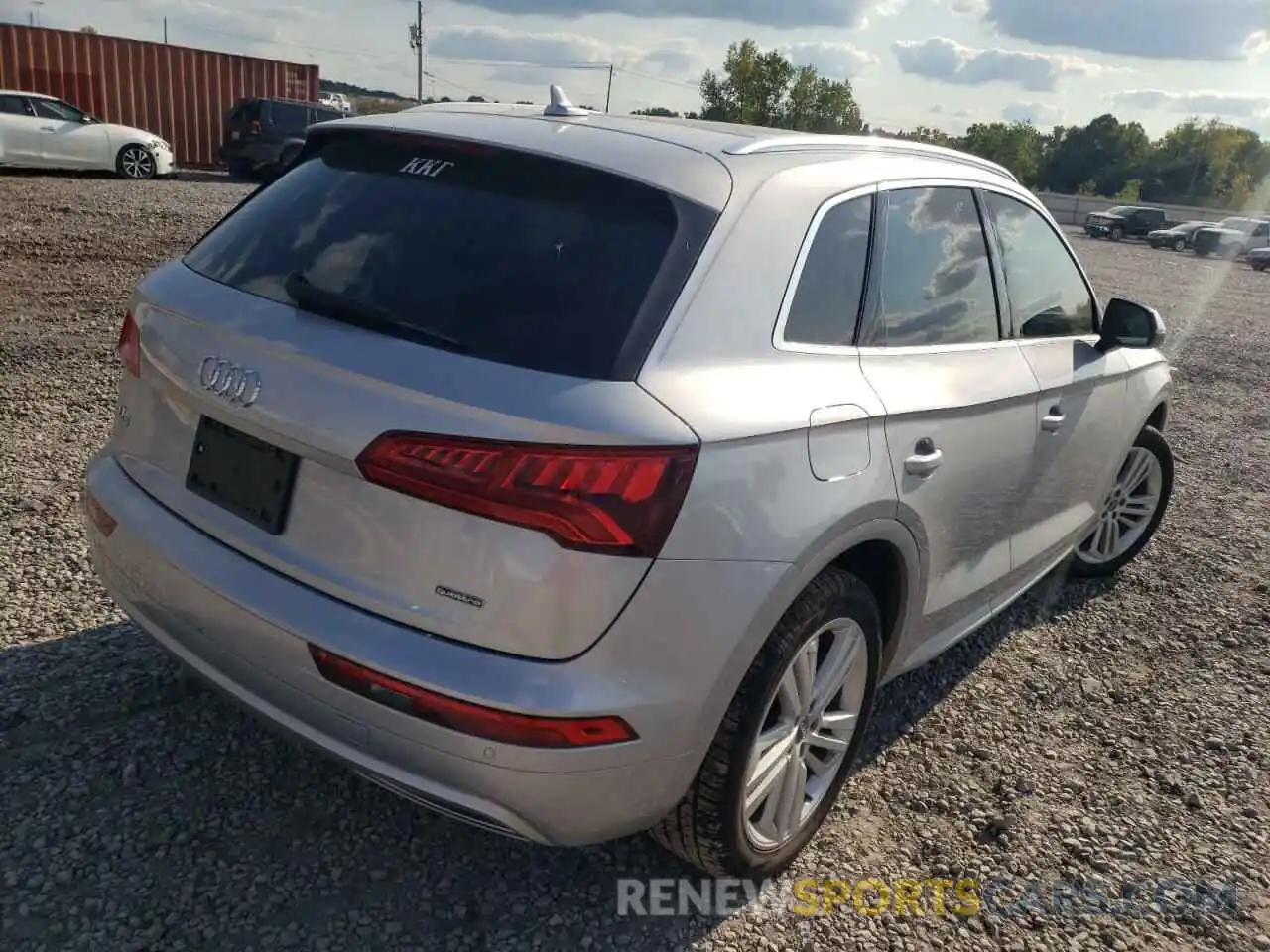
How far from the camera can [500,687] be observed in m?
1.90

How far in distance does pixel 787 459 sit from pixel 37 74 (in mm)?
25069

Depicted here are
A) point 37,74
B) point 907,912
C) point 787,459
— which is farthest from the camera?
point 37,74

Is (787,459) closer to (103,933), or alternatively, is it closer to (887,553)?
(887,553)

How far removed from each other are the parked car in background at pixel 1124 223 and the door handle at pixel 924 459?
4669cm

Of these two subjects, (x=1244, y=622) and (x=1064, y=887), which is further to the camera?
(x=1244, y=622)

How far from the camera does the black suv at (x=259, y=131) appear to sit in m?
19.9

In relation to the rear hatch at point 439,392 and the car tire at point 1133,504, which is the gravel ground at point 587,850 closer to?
the car tire at point 1133,504

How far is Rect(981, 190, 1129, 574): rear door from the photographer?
340 centimetres

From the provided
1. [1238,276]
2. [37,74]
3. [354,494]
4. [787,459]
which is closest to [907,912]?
[787,459]

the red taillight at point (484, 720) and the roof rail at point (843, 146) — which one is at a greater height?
the roof rail at point (843, 146)

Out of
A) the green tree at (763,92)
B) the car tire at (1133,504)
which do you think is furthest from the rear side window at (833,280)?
the green tree at (763,92)

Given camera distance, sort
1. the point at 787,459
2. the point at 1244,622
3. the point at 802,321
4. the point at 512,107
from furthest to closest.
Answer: the point at 1244,622 < the point at 512,107 < the point at 802,321 < the point at 787,459

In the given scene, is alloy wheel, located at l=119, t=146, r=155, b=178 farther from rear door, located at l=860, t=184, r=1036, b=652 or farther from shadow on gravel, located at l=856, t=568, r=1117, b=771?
rear door, located at l=860, t=184, r=1036, b=652

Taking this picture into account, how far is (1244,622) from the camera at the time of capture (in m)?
4.52
